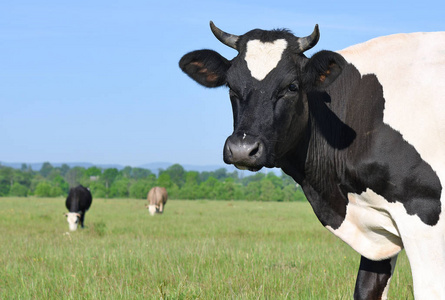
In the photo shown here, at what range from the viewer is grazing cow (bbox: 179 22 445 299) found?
4.43m

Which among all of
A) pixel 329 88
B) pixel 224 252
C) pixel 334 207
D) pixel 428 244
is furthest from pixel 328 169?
pixel 224 252

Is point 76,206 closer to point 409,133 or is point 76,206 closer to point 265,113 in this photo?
point 265,113

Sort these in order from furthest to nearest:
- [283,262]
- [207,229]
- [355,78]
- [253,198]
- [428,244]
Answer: [253,198] → [207,229] → [283,262] → [355,78] → [428,244]

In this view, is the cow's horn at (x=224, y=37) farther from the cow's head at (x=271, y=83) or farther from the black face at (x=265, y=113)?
the black face at (x=265, y=113)

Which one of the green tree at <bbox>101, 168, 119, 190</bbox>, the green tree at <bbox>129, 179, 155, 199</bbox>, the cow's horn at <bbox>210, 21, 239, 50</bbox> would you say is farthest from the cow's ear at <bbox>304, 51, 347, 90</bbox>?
the green tree at <bbox>101, 168, 119, 190</bbox>

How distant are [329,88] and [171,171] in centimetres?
14938

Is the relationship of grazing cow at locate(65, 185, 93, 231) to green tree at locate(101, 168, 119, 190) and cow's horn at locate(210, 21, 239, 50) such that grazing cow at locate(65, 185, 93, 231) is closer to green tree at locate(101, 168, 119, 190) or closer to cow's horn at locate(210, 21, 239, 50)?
cow's horn at locate(210, 21, 239, 50)

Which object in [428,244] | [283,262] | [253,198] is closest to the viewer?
[428,244]

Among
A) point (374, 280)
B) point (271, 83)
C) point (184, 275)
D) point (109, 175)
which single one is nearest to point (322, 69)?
point (271, 83)

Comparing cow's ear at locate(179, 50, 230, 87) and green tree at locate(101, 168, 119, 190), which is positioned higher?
cow's ear at locate(179, 50, 230, 87)

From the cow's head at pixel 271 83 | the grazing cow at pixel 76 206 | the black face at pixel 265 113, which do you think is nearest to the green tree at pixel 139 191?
the grazing cow at pixel 76 206

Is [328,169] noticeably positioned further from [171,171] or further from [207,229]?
[171,171]

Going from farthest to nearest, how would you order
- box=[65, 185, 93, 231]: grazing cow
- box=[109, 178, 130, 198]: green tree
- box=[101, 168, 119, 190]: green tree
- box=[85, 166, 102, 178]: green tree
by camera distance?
box=[85, 166, 102, 178]: green tree → box=[101, 168, 119, 190]: green tree → box=[109, 178, 130, 198]: green tree → box=[65, 185, 93, 231]: grazing cow

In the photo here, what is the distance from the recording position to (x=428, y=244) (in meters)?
4.39
